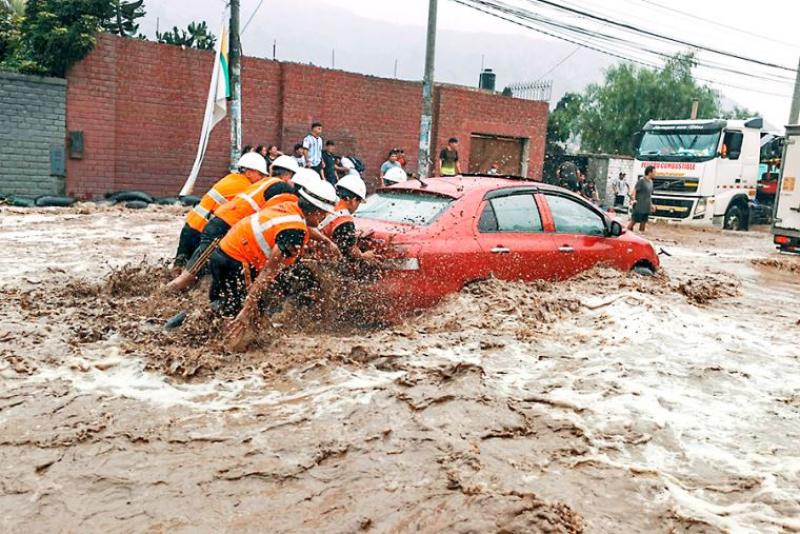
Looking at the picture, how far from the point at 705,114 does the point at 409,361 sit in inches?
1610

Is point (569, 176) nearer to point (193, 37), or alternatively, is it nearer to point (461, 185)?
point (193, 37)

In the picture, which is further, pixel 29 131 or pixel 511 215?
pixel 29 131

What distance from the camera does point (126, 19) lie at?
16.8 meters

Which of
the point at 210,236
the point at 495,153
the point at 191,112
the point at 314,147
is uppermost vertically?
the point at 191,112

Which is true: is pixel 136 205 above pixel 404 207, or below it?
below

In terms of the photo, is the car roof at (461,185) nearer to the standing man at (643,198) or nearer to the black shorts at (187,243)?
the black shorts at (187,243)

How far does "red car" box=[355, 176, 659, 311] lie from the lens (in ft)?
18.3

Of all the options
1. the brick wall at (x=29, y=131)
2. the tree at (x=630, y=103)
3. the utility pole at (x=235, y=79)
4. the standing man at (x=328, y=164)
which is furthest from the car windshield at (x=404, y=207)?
the tree at (x=630, y=103)

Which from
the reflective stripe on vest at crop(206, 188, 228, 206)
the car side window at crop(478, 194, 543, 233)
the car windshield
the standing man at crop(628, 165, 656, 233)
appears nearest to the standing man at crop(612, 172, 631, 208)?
the standing man at crop(628, 165, 656, 233)

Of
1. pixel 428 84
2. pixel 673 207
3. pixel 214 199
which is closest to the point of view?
pixel 214 199

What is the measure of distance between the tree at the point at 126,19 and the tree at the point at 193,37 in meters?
0.66

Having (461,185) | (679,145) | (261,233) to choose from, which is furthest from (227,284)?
(679,145)

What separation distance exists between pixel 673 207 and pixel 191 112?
1187 cm

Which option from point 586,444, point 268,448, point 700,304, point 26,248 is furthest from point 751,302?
point 26,248
